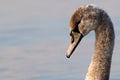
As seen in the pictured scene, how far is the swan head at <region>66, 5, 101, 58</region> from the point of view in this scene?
18.5 m

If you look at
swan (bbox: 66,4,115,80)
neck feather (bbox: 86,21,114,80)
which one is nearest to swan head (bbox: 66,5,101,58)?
swan (bbox: 66,4,115,80)

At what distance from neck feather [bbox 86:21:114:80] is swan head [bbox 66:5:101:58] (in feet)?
0.75

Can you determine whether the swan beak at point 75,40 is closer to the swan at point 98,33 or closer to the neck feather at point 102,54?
the swan at point 98,33

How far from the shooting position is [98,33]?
18656mm

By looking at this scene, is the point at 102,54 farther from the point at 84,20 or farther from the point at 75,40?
the point at 84,20

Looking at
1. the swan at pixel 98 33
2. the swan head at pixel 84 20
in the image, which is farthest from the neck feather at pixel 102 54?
the swan head at pixel 84 20

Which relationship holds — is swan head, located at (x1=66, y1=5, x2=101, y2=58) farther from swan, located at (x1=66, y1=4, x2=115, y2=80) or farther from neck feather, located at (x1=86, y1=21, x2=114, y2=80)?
neck feather, located at (x1=86, y1=21, x2=114, y2=80)

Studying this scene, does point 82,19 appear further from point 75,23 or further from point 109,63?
point 109,63

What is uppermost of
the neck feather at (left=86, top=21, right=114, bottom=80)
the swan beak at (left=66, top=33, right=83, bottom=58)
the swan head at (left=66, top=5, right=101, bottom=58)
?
the swan head at (left=66, top=5, right=101, bottom=58)

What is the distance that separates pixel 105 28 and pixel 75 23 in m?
0.79

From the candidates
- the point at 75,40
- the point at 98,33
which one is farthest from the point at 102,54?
the point at 75,40

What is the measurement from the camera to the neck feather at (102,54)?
18.4 m

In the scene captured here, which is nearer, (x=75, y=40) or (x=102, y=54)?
(x=102, y=54)

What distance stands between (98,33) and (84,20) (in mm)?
494
